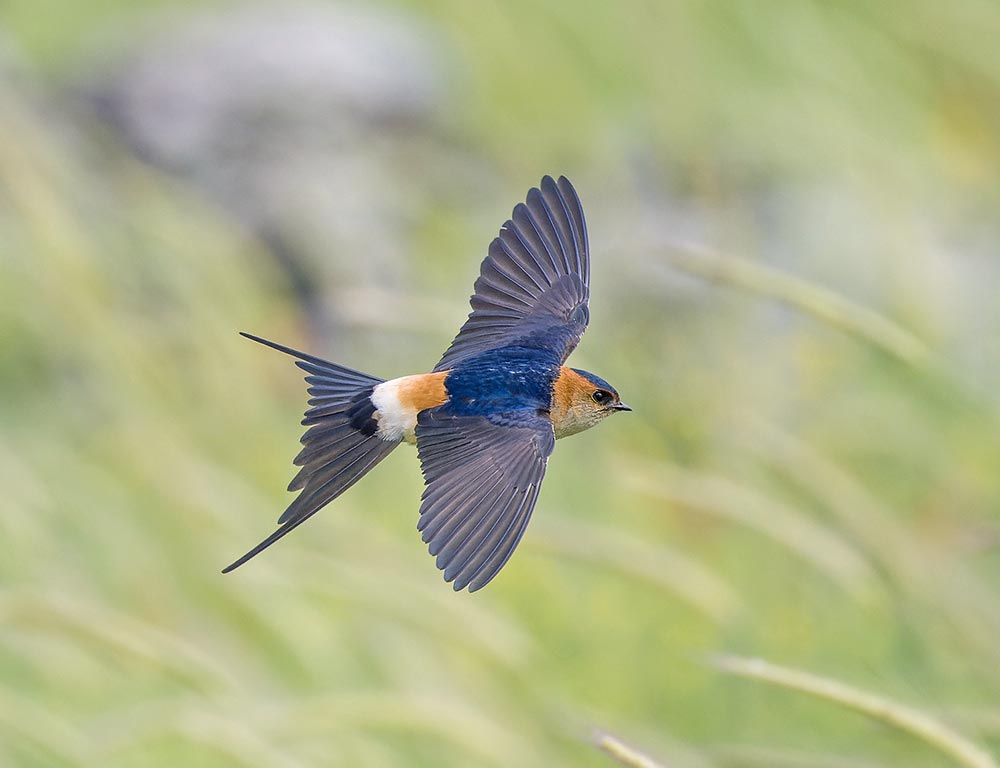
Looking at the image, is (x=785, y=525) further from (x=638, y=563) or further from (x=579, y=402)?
(x=579, y=402)

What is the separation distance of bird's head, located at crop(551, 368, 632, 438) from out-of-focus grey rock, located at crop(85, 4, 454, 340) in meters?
2.35

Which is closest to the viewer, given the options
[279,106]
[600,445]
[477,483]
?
[477,483]

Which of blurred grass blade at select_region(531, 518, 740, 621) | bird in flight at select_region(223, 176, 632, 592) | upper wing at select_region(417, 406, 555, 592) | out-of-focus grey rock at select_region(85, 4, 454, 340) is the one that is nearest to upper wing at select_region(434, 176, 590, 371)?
bird in flight at select_region(223, 176, 632, 592)

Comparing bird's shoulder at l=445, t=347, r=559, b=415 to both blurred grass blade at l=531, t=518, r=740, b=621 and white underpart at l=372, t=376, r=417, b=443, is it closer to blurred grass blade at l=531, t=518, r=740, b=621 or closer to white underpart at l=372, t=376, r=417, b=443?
white underpart at l=372, t=376, r=417, b=443

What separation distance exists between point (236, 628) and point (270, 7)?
337cm

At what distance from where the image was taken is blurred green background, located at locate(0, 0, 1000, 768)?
1057mm

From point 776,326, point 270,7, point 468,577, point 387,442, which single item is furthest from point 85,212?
point 270,7

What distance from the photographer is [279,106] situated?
397 cm

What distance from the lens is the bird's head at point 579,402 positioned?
0.79m

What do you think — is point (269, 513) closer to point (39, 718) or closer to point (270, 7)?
point (39, 718)

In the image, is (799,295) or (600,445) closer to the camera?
(799,295)

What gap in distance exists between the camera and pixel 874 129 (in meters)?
1.72

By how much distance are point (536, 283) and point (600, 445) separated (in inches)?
25.9

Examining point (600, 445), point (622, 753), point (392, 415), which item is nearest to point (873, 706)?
point (622, 753)
